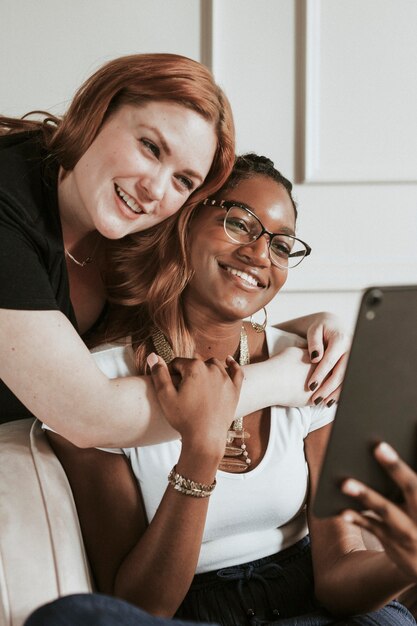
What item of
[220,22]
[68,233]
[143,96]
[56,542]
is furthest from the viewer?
[220,22]

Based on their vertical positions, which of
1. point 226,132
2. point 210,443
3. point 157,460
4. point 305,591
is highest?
point 226,132

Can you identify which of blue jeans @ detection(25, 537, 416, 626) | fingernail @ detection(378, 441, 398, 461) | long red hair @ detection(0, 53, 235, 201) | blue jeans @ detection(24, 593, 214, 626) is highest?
long red hair @ detection(0, 53, 235, 201)

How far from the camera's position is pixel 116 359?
143 centimetres

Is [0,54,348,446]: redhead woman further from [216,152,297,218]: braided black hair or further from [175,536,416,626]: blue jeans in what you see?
[175,536,416,626]: blue jeans

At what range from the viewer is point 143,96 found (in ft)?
4.43

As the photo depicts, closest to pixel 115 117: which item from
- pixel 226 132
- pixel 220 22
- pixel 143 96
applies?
pixel 143 96

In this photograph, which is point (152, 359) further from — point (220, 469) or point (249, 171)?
point (249, 171)

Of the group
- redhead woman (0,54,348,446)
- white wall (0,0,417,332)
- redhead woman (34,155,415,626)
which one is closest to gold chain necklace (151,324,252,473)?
redhead woman (34,155,415,626)

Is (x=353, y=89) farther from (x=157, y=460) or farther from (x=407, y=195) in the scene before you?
(x=157, y=460)

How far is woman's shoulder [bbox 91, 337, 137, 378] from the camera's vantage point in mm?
1407

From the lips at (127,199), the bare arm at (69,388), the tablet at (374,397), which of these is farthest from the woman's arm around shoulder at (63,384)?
the tablet at (374,397)

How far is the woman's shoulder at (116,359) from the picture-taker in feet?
4.62

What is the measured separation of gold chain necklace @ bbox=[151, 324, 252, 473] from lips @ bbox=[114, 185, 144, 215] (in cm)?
22

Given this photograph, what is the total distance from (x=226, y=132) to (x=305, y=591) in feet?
2.56
